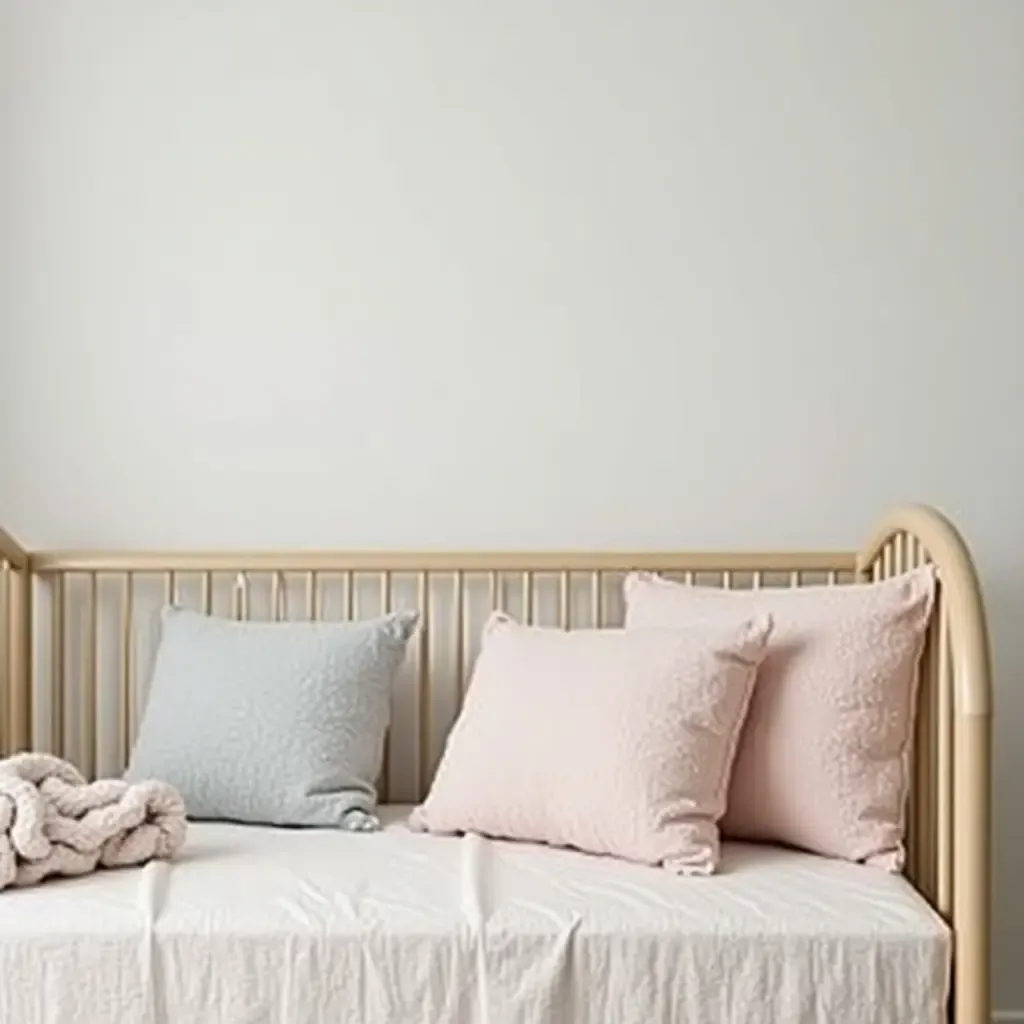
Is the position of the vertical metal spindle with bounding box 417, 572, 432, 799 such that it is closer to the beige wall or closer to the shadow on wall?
the beige wall

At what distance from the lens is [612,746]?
2.38 metres

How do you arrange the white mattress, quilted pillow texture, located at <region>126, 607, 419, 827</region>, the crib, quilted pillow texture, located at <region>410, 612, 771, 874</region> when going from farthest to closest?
the crib
quilted pillow texture, located at <region>126, 607, 419, 827</region>
quilted pillow texture, located at <region>410, 612, 771, 874</region>
the white mattress

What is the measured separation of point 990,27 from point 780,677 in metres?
1.11

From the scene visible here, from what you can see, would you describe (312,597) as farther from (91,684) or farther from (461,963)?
(461,963)

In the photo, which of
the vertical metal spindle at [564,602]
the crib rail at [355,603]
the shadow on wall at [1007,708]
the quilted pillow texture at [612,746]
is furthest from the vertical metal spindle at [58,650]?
the shadow on wall at [1007,708]

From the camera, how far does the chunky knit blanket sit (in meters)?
2.20

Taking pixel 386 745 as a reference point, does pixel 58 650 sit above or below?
above

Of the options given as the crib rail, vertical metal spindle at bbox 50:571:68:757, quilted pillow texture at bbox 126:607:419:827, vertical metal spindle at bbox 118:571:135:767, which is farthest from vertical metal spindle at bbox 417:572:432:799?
vertical metal spindle at bbox 50:571:68:757

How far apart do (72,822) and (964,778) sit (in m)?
1.03

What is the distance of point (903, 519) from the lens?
8.45ft

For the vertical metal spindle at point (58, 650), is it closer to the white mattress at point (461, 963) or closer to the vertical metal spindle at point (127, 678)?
the vertical metal spindle at point (127, 678)

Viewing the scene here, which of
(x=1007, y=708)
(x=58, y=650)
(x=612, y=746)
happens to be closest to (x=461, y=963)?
(x=612, y=746)

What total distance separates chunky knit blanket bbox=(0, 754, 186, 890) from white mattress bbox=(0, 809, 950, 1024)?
0.06 m

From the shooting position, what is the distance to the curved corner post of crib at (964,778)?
7.04 feet
